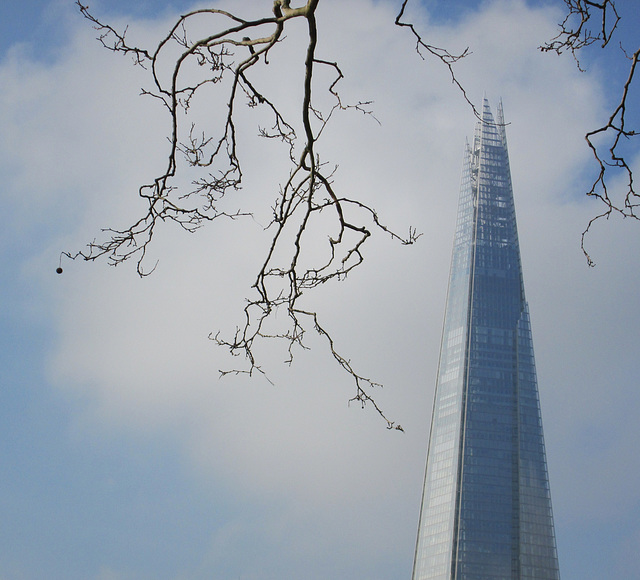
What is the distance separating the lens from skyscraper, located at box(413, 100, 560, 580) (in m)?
92.1

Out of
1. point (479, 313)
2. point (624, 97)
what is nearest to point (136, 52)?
point (624, 97)

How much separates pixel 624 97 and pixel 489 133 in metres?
119

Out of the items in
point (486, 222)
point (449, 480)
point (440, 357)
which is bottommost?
point (449, 480)

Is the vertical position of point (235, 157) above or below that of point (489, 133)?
below

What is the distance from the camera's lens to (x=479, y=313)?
105062 mm

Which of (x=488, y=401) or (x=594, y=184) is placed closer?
(x=594, y=184)

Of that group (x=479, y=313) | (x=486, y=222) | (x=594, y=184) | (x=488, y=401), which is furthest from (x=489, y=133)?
(x=594, y=184)

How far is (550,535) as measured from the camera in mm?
92688

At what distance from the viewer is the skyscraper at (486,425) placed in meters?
92.1

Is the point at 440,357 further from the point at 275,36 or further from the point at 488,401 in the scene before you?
the point at 275,36

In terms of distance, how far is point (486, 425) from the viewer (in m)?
98.8

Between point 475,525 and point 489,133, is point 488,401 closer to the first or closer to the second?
point 475,525

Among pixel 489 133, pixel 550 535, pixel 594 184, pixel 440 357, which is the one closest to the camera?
pixel 594 184

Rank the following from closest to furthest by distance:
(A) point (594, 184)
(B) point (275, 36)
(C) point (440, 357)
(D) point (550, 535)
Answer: (B) point (275, 36) < (A) point (594, 184) < (D) point (550, 535) < (C) point (440, 357)
